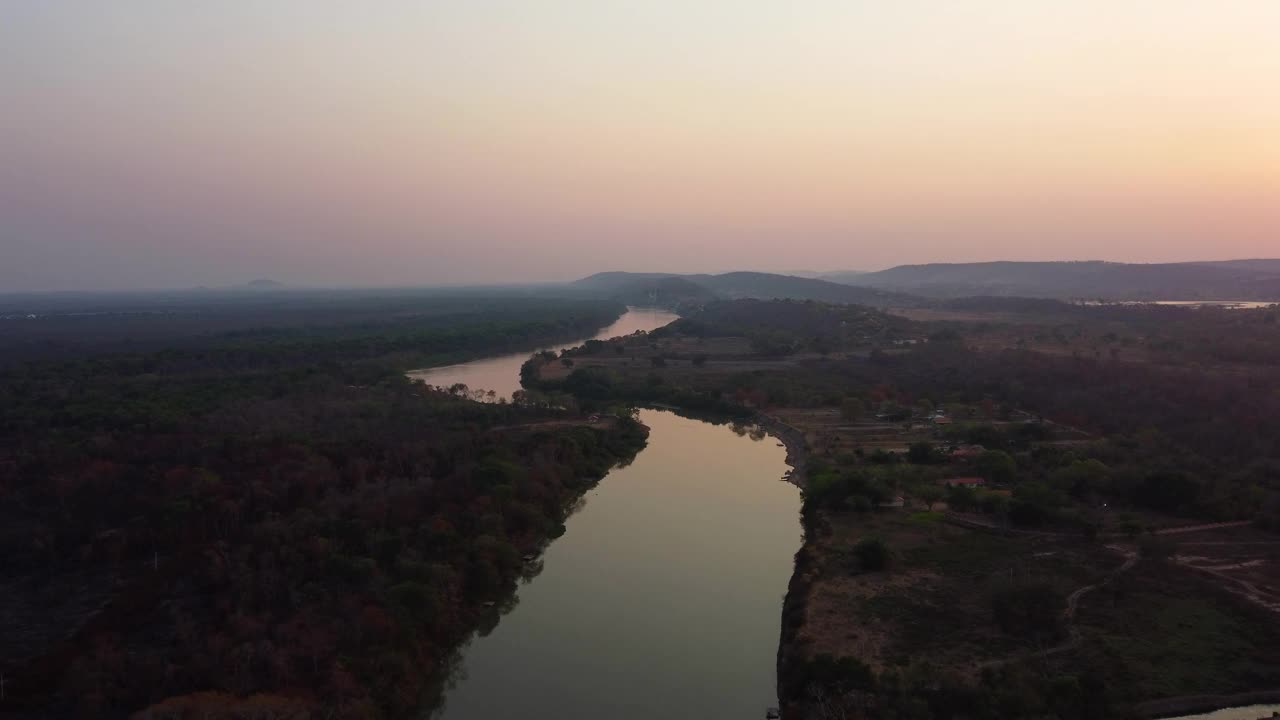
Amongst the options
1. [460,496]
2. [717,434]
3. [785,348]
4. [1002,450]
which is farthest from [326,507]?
[785,348]

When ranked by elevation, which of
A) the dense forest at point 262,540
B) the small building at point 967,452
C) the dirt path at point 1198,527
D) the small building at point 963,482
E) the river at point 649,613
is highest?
the dense forest at point 262,540

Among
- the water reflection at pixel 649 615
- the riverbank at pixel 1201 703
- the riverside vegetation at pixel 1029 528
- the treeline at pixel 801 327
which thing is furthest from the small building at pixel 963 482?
the treeline at pixel 801 327

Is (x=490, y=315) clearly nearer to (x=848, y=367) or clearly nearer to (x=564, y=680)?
(x=848, y=367)

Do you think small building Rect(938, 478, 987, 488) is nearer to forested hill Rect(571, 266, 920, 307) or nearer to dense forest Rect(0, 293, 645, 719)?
dense forest Rect(0, 293, 645, 719)

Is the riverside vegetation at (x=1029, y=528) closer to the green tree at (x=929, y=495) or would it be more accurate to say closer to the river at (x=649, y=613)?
the green tree at (x=929, y=495)

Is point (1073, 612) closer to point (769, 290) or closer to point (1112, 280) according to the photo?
point (1112, 280)

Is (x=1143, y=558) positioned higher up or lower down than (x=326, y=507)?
lower down

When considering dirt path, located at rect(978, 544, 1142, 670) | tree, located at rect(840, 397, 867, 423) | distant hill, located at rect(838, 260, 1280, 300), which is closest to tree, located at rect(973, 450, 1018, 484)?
dirt path, located at rect(978, 544, 1142, 670)

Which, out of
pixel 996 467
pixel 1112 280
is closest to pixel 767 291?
pixel 1112 280
